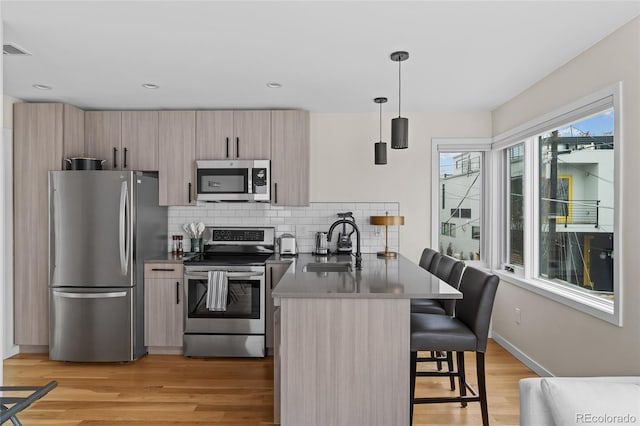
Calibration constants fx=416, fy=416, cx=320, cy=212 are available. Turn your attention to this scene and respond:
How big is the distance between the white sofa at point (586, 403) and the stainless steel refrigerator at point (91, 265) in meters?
3.38

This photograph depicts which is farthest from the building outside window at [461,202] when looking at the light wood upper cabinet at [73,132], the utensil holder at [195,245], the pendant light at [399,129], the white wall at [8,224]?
the white wall at [8,224]

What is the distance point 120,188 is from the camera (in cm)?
366

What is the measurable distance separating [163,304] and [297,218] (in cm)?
158

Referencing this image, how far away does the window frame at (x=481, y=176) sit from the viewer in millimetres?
4438

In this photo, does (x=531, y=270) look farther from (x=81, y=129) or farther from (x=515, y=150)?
(x=81, y=129)

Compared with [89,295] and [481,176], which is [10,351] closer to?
[89,295]

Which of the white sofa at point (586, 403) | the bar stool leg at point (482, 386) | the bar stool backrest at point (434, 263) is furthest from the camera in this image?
the bar stool backrest at point (434, 263)

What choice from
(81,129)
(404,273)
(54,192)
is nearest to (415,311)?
(404,273)

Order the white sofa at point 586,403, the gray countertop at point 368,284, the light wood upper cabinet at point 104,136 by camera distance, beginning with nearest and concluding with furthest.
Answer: the white sofa at point 586,403, the gray countertop at point 368,284, the light wood upper cabinet at point 104,136

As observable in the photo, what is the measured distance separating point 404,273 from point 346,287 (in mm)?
696

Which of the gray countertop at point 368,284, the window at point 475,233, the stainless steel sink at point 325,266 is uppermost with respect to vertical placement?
the window at point 475,233

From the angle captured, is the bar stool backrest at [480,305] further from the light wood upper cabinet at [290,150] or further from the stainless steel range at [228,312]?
the light wood upper cabinet at [290,150]

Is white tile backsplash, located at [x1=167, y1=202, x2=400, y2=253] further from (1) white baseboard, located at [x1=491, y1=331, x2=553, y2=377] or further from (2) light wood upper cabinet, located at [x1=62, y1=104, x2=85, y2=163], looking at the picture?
(1) white baseboard, located at [x1=491, y1=331, x2=553, y2=377]

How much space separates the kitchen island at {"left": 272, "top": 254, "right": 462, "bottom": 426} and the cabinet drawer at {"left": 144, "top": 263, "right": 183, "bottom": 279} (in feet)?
6.44
